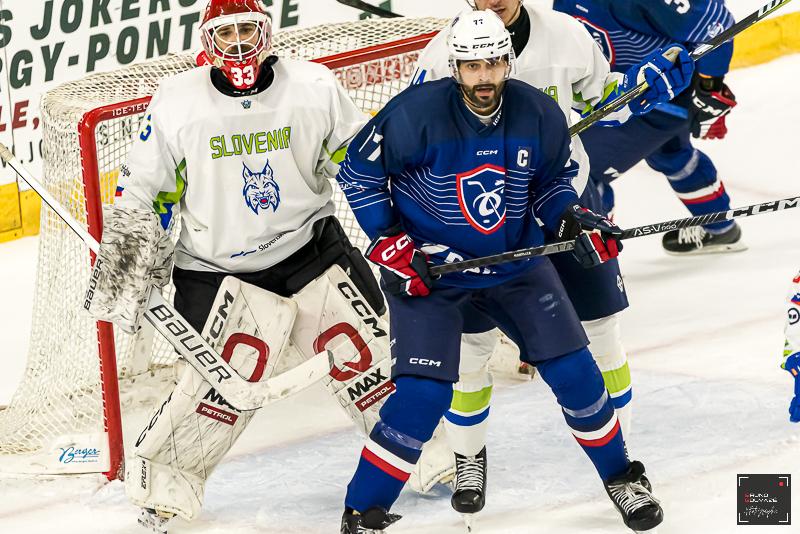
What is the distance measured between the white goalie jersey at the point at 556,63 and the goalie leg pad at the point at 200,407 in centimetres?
61

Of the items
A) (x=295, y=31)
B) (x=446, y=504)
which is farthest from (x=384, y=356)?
(x=295, y=31)

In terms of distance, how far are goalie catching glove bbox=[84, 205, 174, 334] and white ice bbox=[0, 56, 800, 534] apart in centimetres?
55

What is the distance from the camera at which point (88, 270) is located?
4.34 meters

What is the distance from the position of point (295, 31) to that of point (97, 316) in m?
1.38

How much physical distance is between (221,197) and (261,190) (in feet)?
0.29

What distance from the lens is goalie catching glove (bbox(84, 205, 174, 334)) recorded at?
Result: 11.9 feet

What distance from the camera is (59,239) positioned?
4.30 metres

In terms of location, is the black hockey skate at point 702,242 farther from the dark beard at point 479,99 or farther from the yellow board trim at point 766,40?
the dark beard at point 479,99

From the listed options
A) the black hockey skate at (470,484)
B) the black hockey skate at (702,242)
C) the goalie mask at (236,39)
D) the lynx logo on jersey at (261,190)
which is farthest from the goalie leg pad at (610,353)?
the black hockey skate at (702,242)

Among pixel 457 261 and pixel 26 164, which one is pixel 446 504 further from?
pixel 26 164

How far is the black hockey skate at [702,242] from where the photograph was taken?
5477 millimetres

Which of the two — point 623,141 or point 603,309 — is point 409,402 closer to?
point 603,309

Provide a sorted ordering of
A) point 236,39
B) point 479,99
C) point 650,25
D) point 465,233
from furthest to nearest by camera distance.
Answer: point 650,25 → point 236,39 → point 465,233 → point 479,99

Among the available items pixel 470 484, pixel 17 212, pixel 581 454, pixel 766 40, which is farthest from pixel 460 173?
pixel 766 40
